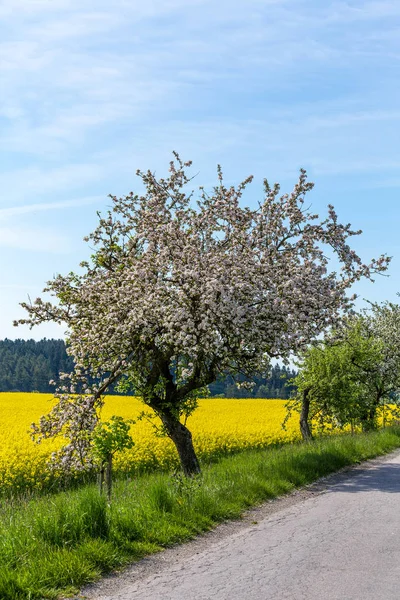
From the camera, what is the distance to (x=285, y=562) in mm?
8438

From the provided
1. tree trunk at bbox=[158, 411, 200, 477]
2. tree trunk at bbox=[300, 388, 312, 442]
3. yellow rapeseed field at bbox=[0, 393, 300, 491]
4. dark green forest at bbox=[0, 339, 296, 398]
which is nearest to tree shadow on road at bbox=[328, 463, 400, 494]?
tree trunk at bbox=[158, 411, 200, 477]

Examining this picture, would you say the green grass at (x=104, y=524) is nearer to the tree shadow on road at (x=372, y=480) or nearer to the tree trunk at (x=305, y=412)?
the tree shadow on road at (x=372, y=480)

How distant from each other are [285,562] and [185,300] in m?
7.57

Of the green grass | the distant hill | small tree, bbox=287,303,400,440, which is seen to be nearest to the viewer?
the green grass

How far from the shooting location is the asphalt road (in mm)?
7340

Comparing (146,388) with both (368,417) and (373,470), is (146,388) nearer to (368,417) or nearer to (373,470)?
(373,470)

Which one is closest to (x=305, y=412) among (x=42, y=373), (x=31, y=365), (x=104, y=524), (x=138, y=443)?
(x=138, y=443)

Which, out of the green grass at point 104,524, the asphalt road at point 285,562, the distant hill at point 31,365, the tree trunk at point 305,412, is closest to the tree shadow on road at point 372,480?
the green grass at point 104,524

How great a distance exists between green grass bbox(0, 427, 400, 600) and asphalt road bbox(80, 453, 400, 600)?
36 centimetres

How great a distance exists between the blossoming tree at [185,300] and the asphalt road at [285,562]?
15.3 ft

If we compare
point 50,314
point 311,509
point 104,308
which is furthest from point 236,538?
point 50,314

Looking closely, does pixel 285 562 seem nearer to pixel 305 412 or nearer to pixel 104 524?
pixel 104 524

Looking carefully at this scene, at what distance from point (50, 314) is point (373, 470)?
33.8 ft

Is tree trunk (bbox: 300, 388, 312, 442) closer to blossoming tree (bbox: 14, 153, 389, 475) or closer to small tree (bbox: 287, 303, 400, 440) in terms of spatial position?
small tree (bbox: 287, 303, 400, 440)
